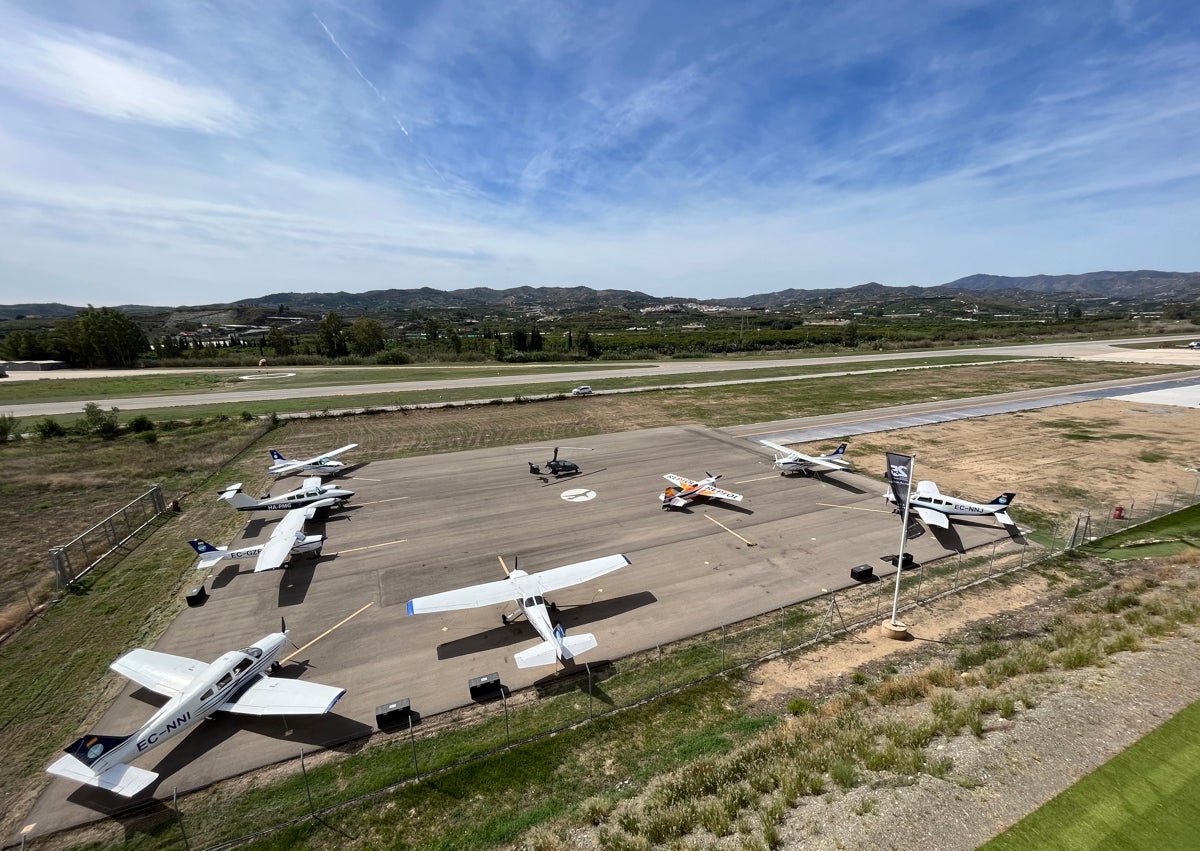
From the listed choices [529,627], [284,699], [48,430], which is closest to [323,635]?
[284,699]

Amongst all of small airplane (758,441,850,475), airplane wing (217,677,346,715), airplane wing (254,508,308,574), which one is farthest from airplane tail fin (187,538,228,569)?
small airplane (758,441,850,475)

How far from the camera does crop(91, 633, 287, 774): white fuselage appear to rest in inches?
627

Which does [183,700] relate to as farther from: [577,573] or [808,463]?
[808,463]

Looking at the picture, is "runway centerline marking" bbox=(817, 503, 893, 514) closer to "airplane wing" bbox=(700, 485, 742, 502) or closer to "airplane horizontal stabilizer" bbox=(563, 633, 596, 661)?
"airplane wing" bbox=(700, 485, 742, 502)

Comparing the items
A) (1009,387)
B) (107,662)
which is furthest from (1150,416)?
(107,662)

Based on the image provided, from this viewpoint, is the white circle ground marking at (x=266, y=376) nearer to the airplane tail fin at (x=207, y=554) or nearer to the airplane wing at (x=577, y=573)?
the airplane tail fin at (x=207, y=554)

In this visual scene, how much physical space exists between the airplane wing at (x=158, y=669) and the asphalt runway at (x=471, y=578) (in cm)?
154

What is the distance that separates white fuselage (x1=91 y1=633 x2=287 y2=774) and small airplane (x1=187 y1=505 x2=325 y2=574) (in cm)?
788

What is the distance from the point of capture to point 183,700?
17.4 m

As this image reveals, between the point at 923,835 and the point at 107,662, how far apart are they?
104 ft

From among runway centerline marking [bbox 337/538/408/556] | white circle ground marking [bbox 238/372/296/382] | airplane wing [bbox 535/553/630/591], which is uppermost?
white circle ground marking [bbox 238/372/296/382]

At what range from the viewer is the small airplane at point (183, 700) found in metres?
15.2

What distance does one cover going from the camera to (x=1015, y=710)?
16578 millimetres

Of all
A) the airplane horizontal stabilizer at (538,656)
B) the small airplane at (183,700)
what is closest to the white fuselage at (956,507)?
the airplane horizontal stabilizer at (538,656)
